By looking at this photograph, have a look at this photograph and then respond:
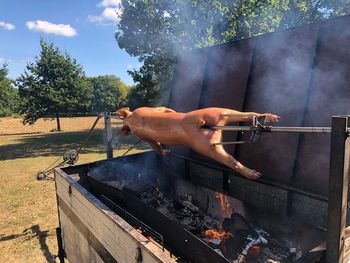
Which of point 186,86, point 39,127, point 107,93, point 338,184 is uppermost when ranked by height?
point 107,93

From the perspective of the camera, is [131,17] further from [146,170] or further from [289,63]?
[289,63]

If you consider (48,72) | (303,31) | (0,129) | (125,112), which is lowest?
(0,129)

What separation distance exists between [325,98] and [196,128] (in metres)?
1.30

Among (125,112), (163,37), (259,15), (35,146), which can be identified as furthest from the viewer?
(35,146)

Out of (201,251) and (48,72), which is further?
(48,72)

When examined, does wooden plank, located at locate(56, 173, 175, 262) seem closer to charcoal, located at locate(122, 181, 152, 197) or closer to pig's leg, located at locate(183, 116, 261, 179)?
charcoal, located at locate(122, 181, 152, 197)

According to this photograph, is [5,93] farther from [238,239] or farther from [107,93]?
[107,93]

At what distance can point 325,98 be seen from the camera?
278cm

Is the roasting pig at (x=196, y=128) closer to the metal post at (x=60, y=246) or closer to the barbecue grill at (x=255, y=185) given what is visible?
the barbecue grill at (x=255, y=185)

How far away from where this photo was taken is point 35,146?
17984 mm

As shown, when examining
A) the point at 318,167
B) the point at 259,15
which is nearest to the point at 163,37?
the point at 259,15

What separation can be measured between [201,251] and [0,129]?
33.9 meters

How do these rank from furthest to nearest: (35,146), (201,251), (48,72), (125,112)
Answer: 1. (48,72)
2. (35,146)
3. (125,112)
4. (201,251)

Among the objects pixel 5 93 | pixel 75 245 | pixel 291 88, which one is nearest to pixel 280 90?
pixel 291 88
